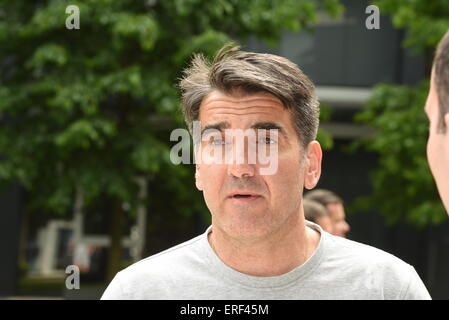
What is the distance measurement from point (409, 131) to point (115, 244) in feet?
11.1

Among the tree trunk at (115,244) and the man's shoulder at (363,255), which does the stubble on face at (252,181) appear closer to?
the man's shoulder at (363,255)

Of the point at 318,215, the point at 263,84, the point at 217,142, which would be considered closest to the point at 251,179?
the point at 217,142

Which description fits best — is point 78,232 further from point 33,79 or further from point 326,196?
point 326,196

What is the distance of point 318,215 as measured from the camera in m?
4.20

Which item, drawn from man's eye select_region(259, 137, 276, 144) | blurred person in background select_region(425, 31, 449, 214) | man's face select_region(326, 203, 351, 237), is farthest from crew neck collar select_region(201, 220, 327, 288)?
man's face select_region(326, 203, 351, 237)

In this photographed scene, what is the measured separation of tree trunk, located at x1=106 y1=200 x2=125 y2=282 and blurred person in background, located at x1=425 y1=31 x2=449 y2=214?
7.87m

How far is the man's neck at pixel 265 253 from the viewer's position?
5.72 feet

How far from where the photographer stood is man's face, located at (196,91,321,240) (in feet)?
5.64

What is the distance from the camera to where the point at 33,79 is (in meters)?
9.02

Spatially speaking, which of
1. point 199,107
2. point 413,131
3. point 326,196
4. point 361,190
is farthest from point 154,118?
point 199,107

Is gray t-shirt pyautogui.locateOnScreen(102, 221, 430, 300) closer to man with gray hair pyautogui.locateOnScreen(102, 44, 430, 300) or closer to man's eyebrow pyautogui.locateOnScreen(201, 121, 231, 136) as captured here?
man with gray hair pyautogui.locateOnScreen(102, 44, 430, 300)

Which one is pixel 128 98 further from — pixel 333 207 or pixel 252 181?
pixel 252 181

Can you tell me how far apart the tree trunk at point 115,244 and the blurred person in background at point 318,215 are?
15.8 feet

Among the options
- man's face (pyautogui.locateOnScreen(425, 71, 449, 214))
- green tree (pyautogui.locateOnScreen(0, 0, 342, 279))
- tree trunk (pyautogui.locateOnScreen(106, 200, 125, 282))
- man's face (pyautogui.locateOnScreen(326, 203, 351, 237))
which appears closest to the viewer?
man's face (pyautogui.locateOnScreen(425, 71, 449, 214))
